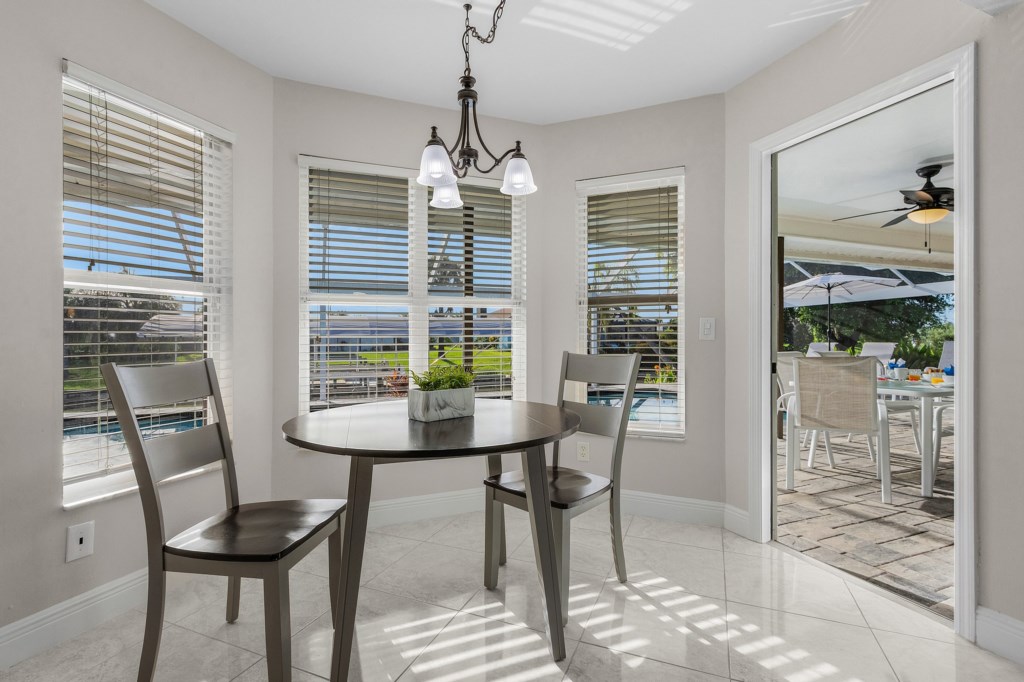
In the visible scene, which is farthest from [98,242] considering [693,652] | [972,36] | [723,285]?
[972,36]

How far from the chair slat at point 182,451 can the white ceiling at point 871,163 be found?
3.26m

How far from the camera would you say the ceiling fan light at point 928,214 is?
3.66 meters

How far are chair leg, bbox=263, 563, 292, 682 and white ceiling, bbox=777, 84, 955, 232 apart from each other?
128 inches

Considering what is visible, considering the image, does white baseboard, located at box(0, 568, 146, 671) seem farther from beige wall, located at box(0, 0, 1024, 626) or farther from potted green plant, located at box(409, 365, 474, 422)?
potted green plant, located at box(409, 365, 474, 422)

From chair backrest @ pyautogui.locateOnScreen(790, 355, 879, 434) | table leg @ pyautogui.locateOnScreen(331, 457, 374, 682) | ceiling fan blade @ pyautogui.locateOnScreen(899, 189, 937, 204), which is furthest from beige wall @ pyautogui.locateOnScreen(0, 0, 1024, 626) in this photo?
ceiling fan blade @ pyautogui.locateOnScreen(899, 189, 937, 204)

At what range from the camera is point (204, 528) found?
63.0 inches

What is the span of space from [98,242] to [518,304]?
219 centimetres

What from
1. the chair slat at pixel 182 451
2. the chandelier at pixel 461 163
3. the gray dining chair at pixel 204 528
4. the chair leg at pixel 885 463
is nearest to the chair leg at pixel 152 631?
the gray dining chair at pixel 204 528

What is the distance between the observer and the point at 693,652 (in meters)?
1.79

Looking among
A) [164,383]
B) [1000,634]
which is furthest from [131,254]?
[1000,634]

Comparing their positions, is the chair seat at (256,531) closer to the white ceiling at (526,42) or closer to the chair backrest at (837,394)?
the white ceiling at (526,42)

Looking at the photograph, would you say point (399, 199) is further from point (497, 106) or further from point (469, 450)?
point (469, 450)

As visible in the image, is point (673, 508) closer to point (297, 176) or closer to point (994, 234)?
point (994, 234)

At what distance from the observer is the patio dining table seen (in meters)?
3.22
